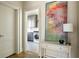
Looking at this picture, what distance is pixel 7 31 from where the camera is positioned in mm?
2785

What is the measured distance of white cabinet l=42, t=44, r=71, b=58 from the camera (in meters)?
2.41

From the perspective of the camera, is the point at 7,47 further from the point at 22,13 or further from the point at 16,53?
the point at 22,13

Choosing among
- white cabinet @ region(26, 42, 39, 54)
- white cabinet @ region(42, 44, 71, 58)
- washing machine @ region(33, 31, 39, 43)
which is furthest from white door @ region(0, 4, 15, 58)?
white cabinet @ region(42, 44, 71, 58)

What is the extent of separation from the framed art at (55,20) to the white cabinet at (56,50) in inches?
9.2

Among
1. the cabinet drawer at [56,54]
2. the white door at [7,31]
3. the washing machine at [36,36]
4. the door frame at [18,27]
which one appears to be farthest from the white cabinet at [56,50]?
the white door at [7,31]

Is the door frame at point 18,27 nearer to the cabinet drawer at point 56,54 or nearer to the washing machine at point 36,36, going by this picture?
the washing machine at point 36,36

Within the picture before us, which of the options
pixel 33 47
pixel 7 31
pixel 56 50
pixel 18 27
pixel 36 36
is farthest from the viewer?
pixel 33 47

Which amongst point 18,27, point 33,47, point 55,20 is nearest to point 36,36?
point 33,47

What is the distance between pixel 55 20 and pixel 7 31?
4.30 feet

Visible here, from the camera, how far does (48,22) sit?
2939mm

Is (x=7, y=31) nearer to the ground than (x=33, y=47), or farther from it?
farther from it

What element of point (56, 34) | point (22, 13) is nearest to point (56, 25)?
point (56, 34)

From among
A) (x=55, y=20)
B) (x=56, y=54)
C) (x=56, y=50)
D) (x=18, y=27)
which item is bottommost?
(x=56, y=54)

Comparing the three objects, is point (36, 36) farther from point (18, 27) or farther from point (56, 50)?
point (56, 50)
